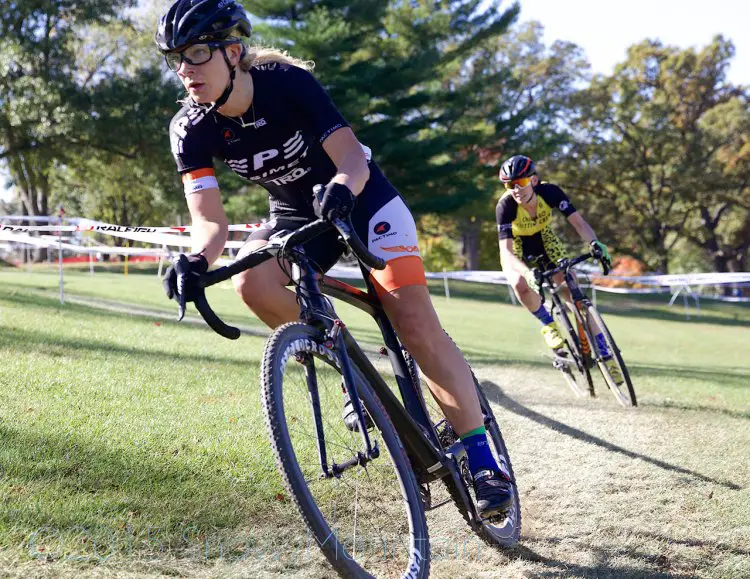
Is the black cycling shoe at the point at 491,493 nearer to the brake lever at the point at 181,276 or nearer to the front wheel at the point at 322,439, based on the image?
the front wheel at the point at 322,439

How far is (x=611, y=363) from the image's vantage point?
7.86 meters

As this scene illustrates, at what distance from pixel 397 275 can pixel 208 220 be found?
841mm

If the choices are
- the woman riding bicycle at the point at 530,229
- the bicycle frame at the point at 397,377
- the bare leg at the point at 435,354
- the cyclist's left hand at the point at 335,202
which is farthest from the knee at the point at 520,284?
the cyclist's left hand at the point at 335,202

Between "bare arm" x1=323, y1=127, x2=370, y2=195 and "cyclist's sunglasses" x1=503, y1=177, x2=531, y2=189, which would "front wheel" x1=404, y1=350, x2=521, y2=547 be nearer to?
"bare arm" x1=323, y1=127, x2=370, y2=195

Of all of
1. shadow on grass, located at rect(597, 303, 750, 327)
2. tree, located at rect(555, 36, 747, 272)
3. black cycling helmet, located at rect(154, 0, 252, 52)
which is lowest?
shadow on grass, located at rect(597, 303, 750, 327)

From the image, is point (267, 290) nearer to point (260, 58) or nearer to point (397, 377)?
point (397, 377)

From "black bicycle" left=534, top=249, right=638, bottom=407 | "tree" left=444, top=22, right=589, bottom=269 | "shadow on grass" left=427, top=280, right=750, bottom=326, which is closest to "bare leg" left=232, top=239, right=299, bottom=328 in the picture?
"black bicycle" left=534, top=249, right=638, bottom=407

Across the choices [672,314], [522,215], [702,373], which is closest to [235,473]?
[522,215]

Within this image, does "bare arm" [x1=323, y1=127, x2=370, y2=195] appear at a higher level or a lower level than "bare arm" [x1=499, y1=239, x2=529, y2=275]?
higher

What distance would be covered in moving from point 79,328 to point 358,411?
7.06m

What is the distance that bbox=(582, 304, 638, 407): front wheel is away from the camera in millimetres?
7840

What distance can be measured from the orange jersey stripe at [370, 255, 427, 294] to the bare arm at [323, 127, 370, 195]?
0.46 metres

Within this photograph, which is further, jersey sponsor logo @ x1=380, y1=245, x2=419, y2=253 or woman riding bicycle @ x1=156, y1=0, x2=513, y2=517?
jersey sponsor logo @ x1=380, y1=245, x2=419, y2=253

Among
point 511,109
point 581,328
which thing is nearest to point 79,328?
point 581,328
